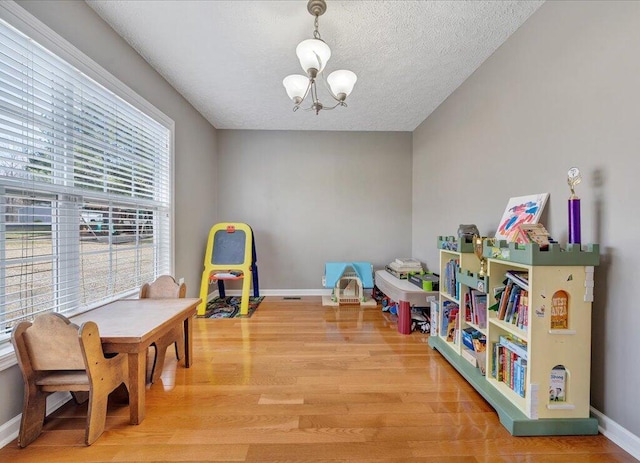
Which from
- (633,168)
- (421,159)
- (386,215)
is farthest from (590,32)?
(386,215)

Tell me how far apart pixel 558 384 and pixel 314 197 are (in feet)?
10.6

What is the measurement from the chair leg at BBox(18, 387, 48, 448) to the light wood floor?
42mm

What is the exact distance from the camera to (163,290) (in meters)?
2.14

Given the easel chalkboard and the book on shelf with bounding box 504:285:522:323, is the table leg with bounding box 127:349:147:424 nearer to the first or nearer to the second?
the easel chalkboard

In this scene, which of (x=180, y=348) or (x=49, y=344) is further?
(x=180, y=348)

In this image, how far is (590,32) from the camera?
141cm

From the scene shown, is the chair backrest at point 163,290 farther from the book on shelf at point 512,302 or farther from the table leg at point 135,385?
the book on shelf at point 512,302

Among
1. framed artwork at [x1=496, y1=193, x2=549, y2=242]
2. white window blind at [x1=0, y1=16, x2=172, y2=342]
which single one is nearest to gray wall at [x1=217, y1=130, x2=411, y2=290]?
white window blind at [x1=0, y1=16, x2=172, y2=342]

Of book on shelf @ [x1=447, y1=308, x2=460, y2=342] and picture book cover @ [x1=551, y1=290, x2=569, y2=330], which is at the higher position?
picture book cover @ [x1=551, y1=290, x2=569, y2=330]

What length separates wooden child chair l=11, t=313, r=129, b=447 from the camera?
4.09 feet

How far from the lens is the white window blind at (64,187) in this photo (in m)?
1.33

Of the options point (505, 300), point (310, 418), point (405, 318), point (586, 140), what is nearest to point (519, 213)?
point (586, 140)

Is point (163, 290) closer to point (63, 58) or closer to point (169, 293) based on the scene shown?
point (169, 293)

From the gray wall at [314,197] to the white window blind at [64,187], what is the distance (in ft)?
5.33
